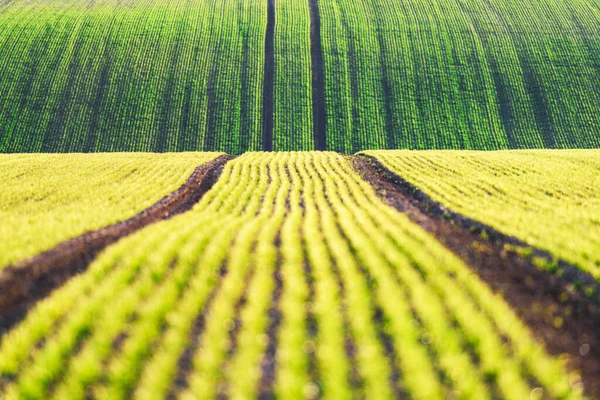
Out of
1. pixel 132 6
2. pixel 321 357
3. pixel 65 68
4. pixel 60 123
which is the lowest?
pixel 321 357

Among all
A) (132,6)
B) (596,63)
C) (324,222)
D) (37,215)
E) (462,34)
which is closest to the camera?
(324,222)

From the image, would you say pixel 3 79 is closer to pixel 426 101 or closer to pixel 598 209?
pixel 426 101

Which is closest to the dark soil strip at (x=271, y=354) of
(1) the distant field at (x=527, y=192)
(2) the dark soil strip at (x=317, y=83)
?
(1) the distant field at (x=527, y=192)

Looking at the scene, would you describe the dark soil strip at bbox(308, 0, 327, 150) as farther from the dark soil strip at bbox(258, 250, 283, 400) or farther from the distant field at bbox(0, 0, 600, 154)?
the dark soil strip at bbox(258, 250, 283, 400)

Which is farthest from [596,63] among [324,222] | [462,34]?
[324,222]

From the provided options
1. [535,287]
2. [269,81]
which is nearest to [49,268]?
[535,287]

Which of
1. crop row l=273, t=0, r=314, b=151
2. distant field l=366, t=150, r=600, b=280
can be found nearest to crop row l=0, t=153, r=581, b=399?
distant field l=366, t=150, r=600, b=280

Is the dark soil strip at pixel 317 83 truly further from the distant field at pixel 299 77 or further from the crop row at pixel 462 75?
the crop row at pixel 462 75
